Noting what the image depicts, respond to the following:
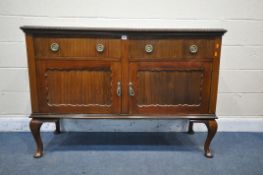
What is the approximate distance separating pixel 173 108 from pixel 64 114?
70 centimetres

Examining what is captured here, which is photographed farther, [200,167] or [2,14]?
[2,14]

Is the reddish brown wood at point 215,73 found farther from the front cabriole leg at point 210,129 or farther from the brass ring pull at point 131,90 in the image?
the brass ring pull at point 131,90

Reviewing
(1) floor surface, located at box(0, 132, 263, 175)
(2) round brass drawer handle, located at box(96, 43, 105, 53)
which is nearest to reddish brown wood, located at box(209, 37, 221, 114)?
(1) floor surface, located at box(0, 132, 263, 175)

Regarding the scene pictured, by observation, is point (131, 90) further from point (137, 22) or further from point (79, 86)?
point (137, 22)

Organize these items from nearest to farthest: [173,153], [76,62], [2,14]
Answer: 1. [76,62]
2. [173,153]
3. [2,14]

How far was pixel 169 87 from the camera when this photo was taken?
4.69 ft

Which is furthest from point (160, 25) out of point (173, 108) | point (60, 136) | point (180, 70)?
point (60, 136)

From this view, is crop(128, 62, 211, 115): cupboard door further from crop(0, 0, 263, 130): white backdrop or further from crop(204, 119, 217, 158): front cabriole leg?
crop(0, 0, 263, 130): white backdrop

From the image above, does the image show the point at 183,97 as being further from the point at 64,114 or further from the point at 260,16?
the point at 260,16

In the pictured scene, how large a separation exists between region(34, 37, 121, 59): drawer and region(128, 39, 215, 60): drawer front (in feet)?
0.37

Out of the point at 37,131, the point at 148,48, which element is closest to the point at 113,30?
the point at 148,48

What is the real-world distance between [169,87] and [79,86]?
1.84ft

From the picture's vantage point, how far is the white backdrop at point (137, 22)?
1.84 meters

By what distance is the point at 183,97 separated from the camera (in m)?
1.45
